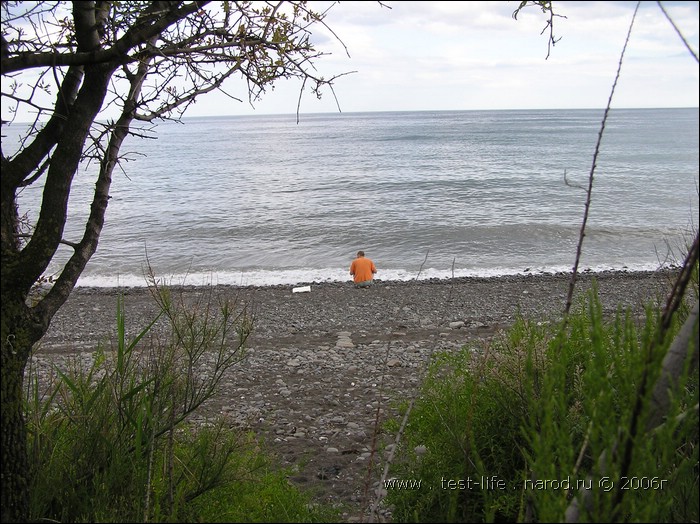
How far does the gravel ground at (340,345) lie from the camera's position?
582cm

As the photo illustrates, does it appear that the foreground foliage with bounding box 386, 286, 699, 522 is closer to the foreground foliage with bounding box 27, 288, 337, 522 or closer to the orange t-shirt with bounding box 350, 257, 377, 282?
the foreground foliage with bounding box 27, 288, 337, 522

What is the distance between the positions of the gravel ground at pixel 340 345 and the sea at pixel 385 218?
5.74ft

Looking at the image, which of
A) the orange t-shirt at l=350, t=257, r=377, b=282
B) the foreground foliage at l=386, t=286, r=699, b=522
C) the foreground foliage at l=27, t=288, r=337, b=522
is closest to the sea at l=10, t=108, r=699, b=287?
→ the orange t-shirt at l=350, t=257, r=377, b=282

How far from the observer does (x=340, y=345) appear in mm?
11242

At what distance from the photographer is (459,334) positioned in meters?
11.5

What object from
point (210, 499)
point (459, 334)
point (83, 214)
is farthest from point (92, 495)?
point (83, 214)

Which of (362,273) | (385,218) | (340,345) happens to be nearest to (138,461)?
(340,345)

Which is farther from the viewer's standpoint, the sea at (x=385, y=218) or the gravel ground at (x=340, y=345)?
the sea at (x=385, y=218)

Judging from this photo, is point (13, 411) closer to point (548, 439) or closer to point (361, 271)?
point (548, 439)

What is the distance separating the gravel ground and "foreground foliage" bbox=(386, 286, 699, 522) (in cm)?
41

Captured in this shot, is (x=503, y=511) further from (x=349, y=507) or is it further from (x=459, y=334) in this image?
(x=459, y=334)

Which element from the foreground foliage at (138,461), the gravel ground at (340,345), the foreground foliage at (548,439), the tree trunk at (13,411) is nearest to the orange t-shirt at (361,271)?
the gravel ground at (340,345)

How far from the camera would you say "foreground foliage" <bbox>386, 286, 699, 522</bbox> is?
220 cm

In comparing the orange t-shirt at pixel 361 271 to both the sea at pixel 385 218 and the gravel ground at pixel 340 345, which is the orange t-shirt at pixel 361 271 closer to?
the gravel ground at pixel 340 345
